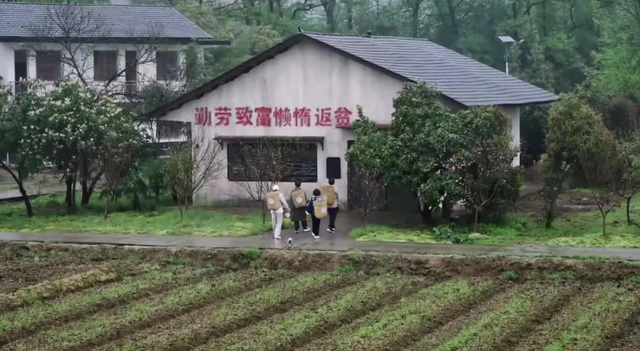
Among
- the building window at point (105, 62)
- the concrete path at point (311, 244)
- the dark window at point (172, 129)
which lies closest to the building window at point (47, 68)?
Result: the building window at point (105, 62)

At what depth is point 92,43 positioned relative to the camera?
133 feet

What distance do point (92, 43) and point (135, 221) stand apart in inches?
628

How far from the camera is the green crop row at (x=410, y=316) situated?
1431 cm

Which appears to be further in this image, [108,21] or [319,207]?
[108,21]

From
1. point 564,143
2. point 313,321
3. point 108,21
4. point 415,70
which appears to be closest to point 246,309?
point 313,321

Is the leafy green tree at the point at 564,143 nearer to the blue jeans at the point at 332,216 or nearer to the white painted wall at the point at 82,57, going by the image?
the blue jeans at the point at 332,216

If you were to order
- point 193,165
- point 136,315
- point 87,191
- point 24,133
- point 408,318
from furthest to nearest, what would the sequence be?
point 87,191 → point 24,133 → point 193,165 → point 136,315 → point 408,318

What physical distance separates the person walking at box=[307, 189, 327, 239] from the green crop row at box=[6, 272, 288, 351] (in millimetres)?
3490

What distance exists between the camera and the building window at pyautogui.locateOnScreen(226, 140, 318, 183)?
26.8m

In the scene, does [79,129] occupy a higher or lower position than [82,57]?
lower

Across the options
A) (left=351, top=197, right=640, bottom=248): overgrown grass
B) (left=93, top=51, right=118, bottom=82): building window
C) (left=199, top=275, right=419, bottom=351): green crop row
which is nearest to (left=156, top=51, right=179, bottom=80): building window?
(left=93, top=51, right=118, bottom=82): building window

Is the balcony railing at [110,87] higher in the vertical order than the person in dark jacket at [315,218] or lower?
higher

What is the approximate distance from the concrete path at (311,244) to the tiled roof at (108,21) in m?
16.6

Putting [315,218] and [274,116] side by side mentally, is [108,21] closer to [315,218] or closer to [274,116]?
[274,116]
